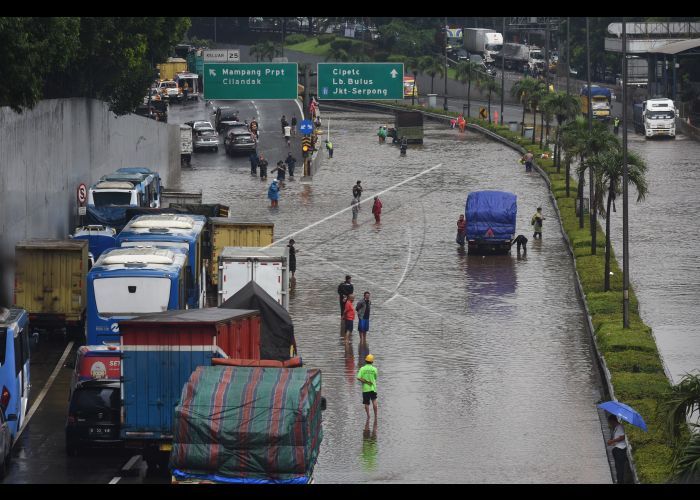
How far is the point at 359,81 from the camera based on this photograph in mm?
70562

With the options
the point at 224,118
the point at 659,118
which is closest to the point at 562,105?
the point at 659,118

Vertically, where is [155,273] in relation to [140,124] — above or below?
Result: below

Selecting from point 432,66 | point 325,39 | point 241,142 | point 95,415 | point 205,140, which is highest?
point 325,39

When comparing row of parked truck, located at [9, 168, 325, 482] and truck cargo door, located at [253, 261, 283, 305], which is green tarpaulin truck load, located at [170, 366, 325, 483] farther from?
truck cargo door, located at [253, 261, 283, 305]

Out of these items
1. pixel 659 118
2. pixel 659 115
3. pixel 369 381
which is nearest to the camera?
pixel 369 381

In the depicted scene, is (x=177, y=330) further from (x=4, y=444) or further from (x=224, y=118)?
(x=224, y=118)

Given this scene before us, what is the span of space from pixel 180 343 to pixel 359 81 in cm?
5270

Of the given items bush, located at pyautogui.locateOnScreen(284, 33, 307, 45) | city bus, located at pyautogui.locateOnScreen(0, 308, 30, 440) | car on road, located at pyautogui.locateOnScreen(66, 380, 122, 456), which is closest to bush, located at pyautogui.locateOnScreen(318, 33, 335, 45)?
bush, located at pyautogui.locateOnScreen(284, 33, 307, 45)

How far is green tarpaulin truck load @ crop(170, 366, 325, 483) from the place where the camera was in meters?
15.4

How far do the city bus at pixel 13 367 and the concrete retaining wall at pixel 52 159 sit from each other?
12.0 m

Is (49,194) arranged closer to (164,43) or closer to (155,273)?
(164,43)

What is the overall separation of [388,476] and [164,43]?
3548 centimetres

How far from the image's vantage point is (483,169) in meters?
65.6
